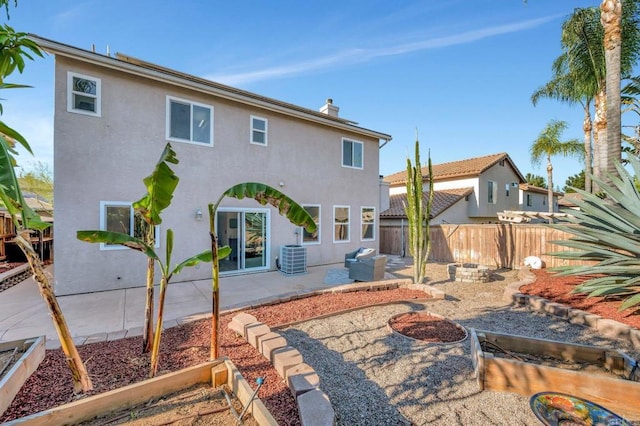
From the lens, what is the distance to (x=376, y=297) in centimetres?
705

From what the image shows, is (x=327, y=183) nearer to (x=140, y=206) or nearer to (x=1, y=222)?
(x=140, y=206)

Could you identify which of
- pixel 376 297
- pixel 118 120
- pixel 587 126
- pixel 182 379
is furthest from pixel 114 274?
pixel 587 126

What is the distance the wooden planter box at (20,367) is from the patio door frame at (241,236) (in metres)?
6.01

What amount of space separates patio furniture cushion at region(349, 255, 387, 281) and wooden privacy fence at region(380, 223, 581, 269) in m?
5.68

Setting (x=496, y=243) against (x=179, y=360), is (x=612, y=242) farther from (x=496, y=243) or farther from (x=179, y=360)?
(x=179, y=360)

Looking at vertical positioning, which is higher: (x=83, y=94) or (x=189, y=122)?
(x=83, y=94)

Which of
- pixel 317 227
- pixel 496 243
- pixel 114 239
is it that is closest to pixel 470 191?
pixel 496 243

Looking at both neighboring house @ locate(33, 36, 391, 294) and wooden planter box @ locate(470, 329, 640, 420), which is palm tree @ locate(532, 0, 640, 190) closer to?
wooden planter box @ locate(470, 329, 640, 420)

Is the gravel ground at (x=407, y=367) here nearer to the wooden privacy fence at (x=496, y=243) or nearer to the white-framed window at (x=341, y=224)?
the wooden privacy fence at (x=496, y=243)

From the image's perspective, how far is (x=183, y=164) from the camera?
9.02 meters

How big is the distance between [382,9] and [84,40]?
942cm

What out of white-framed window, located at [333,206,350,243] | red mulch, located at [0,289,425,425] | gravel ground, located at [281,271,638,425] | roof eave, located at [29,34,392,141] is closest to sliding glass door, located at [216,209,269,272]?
white-framed window, located at [333,206,350,243]

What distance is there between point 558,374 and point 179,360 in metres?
4.60

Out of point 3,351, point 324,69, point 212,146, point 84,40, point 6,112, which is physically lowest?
point 3,351
